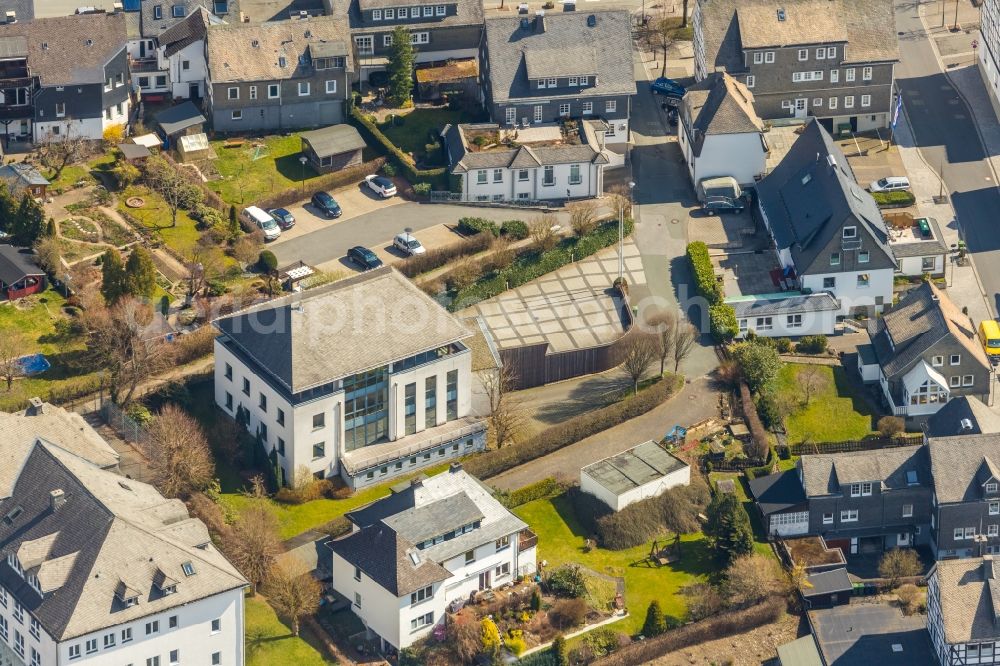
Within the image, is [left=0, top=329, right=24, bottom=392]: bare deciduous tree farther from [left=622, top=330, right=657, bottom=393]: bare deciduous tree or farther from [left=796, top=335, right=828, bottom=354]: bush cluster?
[left=796, top=335, right=828, bottom=354]: bush cluster

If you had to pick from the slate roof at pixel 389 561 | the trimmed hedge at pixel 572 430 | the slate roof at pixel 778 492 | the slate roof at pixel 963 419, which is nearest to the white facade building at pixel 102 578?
the slate roof at pixel 389 561

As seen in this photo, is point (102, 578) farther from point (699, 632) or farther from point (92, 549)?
point (699, 632)

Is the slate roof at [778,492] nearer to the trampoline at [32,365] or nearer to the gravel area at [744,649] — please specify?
the gravel area at [744,649]

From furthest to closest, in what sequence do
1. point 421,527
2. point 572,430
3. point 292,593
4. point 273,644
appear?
point 572,430 < point 421,527 < point 292,593 < point 273,644

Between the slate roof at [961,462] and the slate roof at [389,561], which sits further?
the slate roof at [961,462]

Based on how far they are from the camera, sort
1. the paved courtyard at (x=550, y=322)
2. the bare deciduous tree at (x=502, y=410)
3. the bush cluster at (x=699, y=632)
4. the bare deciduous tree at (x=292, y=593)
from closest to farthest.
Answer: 1. the bare deciduous tree at (x=292, y=593)
2. the bush cluster at (x=699, y=632)
3. the bare deciduous tree at (x=502, y=410)
4. the paved courtyard at (x=550, y=322)

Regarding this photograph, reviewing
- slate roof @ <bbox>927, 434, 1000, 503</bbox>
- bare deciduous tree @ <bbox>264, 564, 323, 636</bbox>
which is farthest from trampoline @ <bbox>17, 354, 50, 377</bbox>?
slate roof @ <bbox>927, 434, 1000, 503</bbox>

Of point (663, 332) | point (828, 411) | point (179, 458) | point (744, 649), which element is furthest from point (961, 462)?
point (179, 458)
